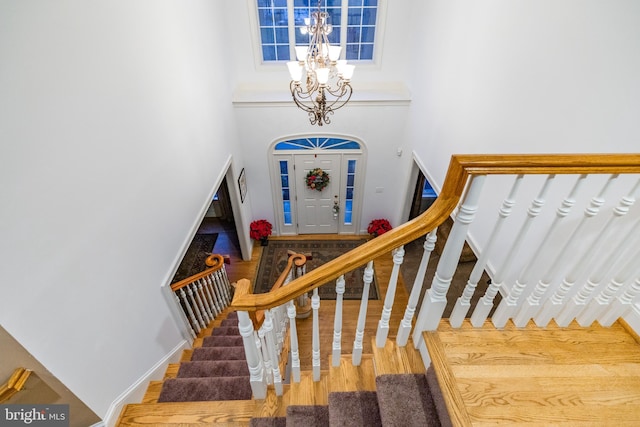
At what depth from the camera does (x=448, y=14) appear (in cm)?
335

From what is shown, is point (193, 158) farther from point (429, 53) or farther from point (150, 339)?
point (429, 53)

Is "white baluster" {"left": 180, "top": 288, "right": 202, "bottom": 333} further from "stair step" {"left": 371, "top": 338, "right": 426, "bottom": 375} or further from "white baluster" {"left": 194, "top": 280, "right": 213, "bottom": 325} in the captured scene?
"stair step" {"left": 371, "top": 338, "right": 426, "bottom": 375}

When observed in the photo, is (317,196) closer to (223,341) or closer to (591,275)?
(223,341)

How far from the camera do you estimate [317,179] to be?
546cm

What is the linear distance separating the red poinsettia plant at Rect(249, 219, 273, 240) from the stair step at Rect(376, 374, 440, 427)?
4.47m

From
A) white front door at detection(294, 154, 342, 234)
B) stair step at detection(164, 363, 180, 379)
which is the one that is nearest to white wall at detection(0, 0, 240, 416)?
stair step at detection(164, 363, 180, 379)

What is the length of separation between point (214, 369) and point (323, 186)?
140 inches

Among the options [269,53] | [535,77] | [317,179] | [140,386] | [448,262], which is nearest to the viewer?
[448,262]

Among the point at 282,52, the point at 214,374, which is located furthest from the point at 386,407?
the point at 282,52

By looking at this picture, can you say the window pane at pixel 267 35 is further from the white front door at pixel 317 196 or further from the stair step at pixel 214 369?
the stair step at pixel 214 369

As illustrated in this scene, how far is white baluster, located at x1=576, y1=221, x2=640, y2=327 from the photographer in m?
1.32

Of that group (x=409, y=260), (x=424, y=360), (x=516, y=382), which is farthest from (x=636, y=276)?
(x=409, y=260)

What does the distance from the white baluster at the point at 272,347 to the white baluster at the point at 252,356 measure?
6 cm

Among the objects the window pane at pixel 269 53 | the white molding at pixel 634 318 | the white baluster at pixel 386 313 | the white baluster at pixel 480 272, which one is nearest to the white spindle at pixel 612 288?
the white molding at pixel 634 318
